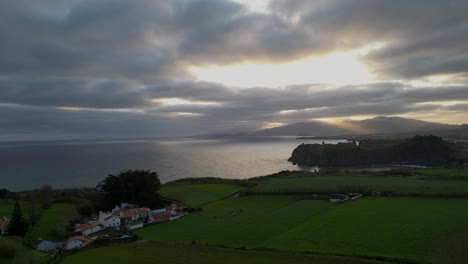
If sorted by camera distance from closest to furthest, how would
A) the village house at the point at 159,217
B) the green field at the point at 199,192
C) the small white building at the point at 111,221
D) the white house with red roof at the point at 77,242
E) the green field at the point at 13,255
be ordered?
the green field at the point at 13,255
the white house with red roof at the point at 77,242
the small white building at the point at 111,221
the village house at the point at 159,217
the green field at the point at 199,192

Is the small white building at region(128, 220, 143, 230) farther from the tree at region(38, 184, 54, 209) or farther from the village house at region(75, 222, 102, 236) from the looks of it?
the tree at region(38, 184, 54, 209)

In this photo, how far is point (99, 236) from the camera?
3181 centimetres

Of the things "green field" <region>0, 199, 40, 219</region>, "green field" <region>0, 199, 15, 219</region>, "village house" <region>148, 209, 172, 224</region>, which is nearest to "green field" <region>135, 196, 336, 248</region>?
"village house" <region>148, 209, 172, 224</region>

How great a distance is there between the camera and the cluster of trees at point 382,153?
9928 cm

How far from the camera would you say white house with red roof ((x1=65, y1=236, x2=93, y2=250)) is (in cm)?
2893

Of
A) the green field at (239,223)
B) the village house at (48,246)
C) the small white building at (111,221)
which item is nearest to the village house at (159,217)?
the green field at (239,223)

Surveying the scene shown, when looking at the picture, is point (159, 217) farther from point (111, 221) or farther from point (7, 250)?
point (7, 250)

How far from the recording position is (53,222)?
37844 millimetres

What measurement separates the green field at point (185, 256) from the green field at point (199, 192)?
18146 mm

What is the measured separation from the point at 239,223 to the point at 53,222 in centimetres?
2155

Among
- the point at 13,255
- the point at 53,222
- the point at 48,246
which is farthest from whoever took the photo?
the point at 53,222

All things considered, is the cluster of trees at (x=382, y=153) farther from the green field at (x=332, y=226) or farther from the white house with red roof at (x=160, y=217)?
the white house with red roof at (x=160, y=217)

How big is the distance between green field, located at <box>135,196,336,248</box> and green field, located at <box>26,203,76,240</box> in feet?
26.0

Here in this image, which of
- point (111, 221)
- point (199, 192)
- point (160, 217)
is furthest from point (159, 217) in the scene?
point (199, 192)
